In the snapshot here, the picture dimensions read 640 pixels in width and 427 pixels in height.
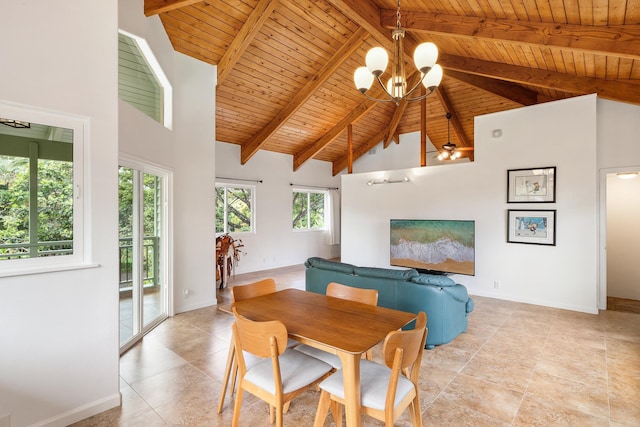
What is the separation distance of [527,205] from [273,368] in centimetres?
479

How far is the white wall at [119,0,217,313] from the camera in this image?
4012 mm

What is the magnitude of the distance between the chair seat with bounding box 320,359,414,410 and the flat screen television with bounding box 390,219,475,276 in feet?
13.0

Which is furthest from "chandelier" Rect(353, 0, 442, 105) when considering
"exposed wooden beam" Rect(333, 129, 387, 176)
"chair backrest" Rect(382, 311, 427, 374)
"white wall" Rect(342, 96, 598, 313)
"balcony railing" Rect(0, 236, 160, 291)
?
"exposed wooden beam" Rect(333, 129, 387, 176)

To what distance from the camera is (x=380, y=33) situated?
4285 mm

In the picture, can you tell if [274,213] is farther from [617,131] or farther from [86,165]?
[617,131]

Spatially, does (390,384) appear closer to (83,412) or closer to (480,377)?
(480,377)

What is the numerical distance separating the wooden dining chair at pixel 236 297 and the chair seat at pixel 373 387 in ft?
2.53

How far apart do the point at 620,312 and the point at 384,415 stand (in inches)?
192

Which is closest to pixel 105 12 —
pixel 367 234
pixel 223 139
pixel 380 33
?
pixel 380 33

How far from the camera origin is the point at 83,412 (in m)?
2.07

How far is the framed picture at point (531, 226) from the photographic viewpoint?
181 inches

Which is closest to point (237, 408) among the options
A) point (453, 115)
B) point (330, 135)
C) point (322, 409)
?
point (322, 409)

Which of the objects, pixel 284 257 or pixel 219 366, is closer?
pixel 219 366

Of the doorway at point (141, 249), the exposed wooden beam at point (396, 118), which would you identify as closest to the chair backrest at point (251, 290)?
the doorway at point (141, 249)
